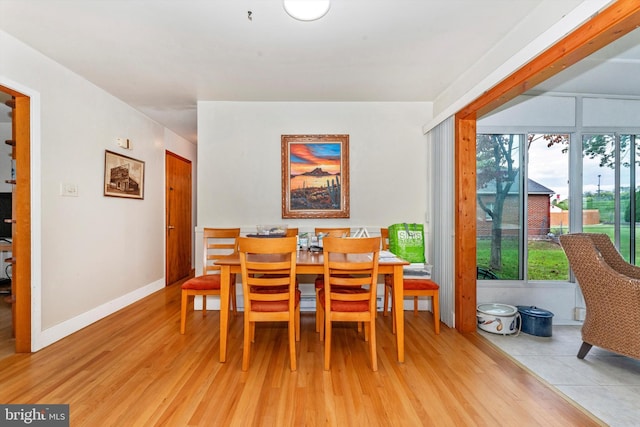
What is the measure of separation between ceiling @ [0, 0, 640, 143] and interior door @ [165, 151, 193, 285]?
171 cm

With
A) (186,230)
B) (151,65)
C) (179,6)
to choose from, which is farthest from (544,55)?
(186,230)

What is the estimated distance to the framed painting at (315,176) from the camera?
12.2 ft

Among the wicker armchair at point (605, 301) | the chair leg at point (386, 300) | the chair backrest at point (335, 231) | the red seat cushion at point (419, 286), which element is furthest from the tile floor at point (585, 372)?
the chair backrest at point (335, 231)

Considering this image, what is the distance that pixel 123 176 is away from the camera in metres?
3.69

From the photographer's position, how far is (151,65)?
2.79 m

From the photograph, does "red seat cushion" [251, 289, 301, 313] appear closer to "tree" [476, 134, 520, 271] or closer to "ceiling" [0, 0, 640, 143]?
"ceiling" [0, 0, 640, 143]

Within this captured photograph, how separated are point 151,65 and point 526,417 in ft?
12.8

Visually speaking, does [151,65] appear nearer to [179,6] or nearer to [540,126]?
[179,6]

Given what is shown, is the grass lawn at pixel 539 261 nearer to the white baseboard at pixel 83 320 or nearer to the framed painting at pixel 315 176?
the framed painting at pixel 315 176

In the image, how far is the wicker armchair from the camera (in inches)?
81.3

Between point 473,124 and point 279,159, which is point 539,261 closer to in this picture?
point 473,124

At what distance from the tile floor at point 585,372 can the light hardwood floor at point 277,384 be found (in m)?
0.13

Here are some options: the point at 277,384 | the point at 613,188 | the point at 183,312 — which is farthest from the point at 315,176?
the point at 613,188

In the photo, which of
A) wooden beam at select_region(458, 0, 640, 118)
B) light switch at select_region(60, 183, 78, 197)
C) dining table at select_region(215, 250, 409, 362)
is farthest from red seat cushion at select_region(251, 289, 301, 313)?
wooden beam at select_region(458, 0, 640, 118)
